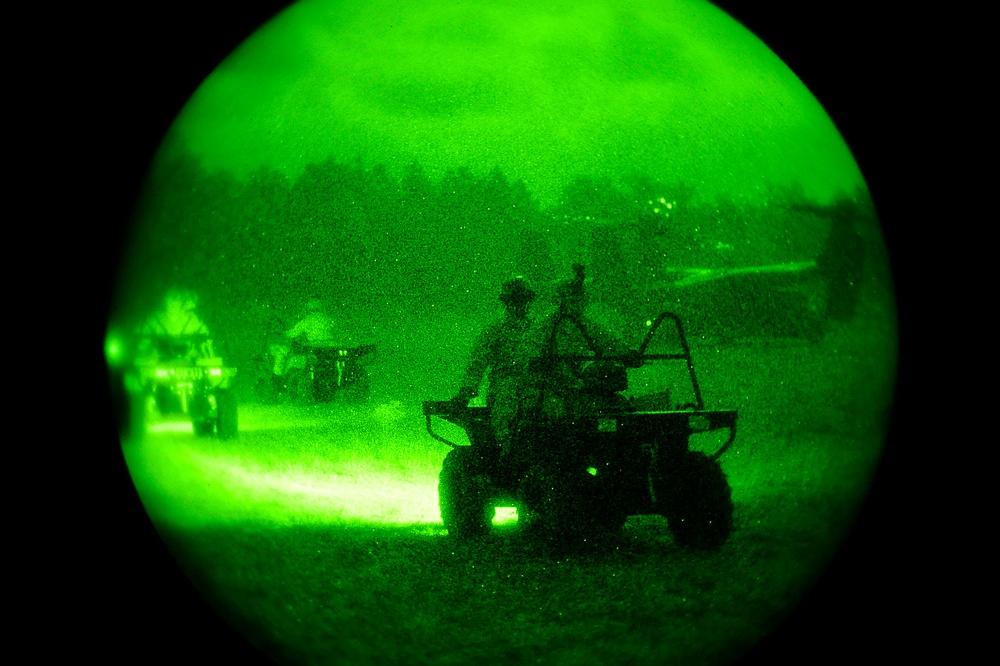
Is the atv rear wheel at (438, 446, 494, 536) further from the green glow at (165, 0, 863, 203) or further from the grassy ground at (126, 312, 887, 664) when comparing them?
the green glow at (165, 0, 863, 203)

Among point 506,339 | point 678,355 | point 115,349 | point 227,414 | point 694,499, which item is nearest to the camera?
point 506,339

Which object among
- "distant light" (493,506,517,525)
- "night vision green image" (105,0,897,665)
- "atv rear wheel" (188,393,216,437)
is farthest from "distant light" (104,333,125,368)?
"distant light" (493,506,517,525)

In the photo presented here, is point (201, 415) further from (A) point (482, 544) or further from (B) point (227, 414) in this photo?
(A) point (482, 544)

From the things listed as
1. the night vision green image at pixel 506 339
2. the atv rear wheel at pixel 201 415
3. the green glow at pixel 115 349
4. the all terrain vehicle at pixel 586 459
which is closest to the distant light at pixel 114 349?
the green glow at pixel 115 349

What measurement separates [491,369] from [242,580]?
1.31 m

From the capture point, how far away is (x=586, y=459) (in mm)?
4797

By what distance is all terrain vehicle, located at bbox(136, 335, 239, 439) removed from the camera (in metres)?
5.09

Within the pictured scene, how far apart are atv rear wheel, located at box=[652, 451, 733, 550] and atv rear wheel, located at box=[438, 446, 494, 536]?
1.87 ft

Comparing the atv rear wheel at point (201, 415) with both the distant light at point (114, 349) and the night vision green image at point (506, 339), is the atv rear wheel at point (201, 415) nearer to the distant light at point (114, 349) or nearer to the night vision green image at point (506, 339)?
the night vision green image at point (506, 339)

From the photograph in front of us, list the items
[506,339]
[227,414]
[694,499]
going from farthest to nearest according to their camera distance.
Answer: [227,414], [694,499], [506,339]

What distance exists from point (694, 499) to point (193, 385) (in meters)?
1.79

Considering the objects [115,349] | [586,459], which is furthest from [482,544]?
[115,349]

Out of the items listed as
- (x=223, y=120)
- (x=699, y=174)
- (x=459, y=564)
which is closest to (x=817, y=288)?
(x=699, y=174)

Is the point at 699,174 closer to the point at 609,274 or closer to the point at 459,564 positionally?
the point at 609,274
